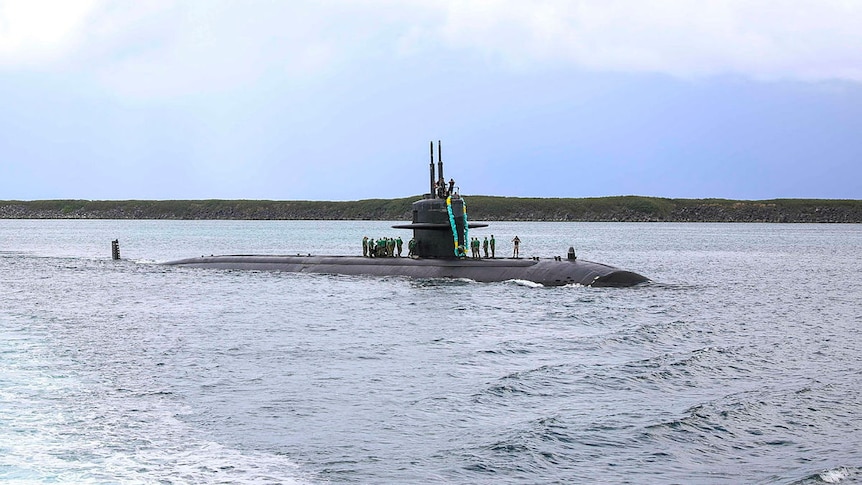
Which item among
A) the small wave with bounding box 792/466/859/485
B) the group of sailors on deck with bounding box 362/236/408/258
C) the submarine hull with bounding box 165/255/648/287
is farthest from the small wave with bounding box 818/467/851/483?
the group of sailors on deck with bounding box 362/236/408/258

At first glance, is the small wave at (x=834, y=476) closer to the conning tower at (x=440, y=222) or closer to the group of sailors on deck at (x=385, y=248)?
the conning tower at (x=440, y=222)

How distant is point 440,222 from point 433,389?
21.9m

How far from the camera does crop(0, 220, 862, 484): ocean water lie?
13992mm

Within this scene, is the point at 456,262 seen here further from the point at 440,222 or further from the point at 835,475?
the point at 835,475

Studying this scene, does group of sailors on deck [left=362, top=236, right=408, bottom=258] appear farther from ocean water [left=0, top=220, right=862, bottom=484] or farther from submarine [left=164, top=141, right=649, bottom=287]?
ocean water [left=0, top=220, right=862, bottom=484]

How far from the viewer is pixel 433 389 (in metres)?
19.1

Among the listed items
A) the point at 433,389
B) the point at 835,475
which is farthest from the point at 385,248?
the point at 835,475

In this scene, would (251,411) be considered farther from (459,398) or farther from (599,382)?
(599,382)

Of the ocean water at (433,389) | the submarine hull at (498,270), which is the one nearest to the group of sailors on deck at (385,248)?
the submarine hull at (498,270)

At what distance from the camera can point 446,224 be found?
4050cm

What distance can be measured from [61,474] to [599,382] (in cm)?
1062

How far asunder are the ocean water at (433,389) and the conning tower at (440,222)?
3.69 meters

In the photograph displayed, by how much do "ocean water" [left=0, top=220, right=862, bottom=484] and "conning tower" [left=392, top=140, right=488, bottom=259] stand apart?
369 cm

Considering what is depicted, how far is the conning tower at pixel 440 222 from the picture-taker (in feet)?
131
